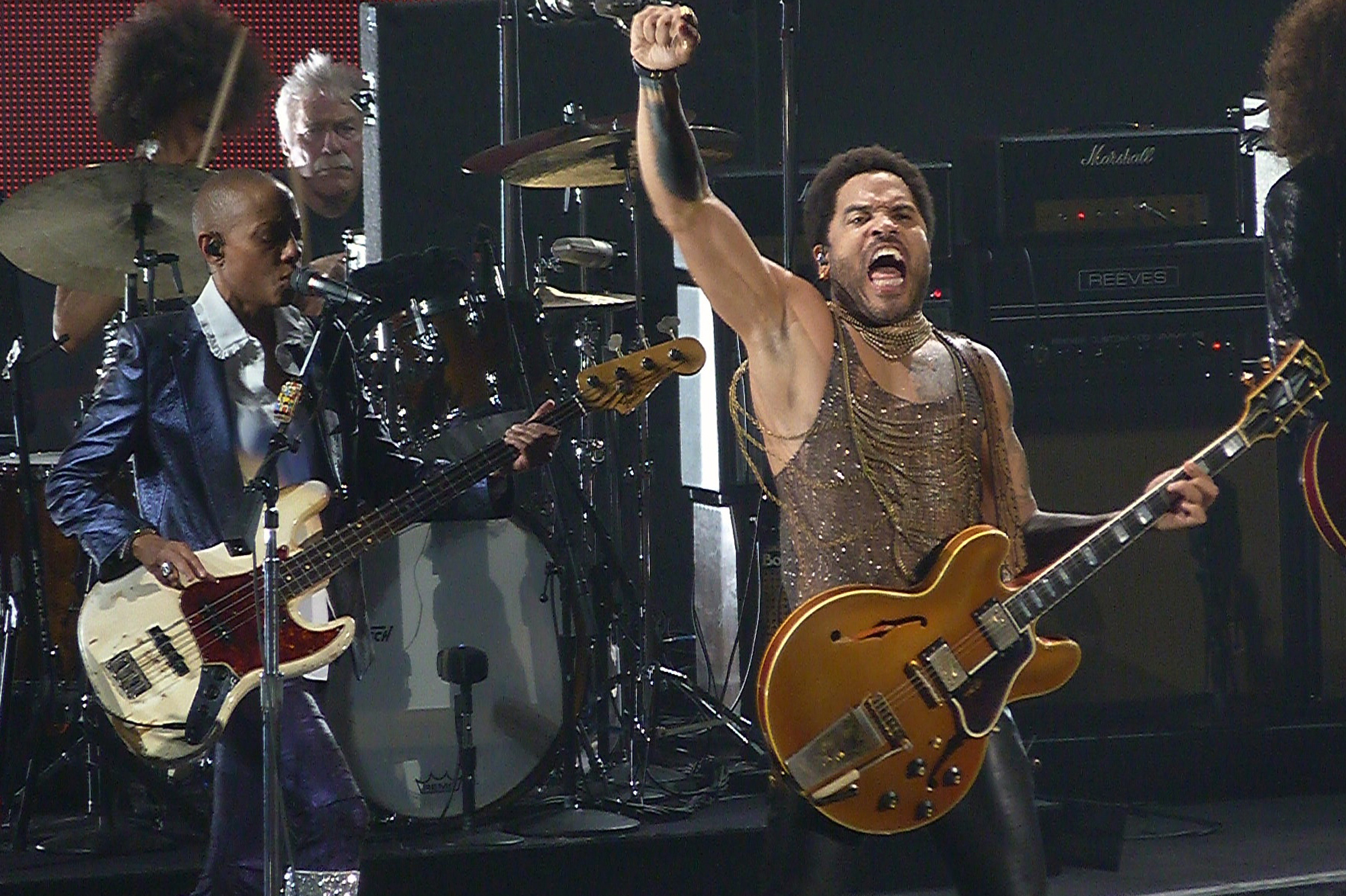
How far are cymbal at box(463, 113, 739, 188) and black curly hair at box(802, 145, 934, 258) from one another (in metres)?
1.80

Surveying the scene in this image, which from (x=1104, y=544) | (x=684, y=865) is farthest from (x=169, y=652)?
(x=1104, y=544)

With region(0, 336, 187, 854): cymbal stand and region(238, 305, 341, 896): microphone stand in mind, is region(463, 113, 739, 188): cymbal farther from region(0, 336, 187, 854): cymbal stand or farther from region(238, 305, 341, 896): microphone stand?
region(238, 305, 341, 896): microphone stand

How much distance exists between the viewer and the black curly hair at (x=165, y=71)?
6180mm

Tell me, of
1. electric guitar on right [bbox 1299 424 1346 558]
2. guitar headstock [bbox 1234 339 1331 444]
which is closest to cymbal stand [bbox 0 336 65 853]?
guitar headstock [bbox 1234 339 1331 444]

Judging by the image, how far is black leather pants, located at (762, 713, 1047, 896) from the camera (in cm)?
329

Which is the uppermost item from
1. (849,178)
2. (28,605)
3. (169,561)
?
(849,178)

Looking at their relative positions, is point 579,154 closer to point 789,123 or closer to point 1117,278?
point 789,123

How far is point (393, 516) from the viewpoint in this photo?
422 centimetres

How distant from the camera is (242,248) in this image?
4.09 meters

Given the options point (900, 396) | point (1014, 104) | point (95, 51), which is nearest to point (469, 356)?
point (900, 396)

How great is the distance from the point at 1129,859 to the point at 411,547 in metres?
2.33

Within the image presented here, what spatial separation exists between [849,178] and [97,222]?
8.19 ft

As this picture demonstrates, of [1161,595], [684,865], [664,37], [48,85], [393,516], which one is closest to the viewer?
[664,37]

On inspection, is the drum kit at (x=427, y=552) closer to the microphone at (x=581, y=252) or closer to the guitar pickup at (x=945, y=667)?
the microphone at (x=581, y=252)
